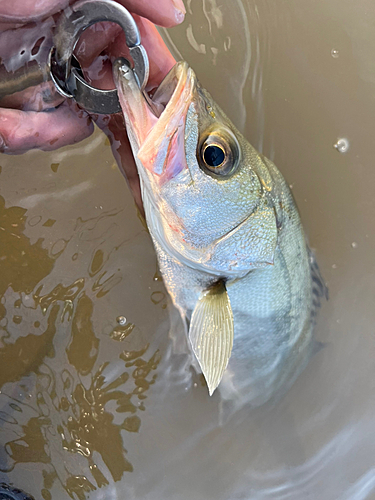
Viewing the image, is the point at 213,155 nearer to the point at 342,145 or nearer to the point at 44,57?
the point at 44,57

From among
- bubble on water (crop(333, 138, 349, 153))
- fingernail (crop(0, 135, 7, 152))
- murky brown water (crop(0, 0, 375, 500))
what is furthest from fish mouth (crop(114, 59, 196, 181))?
bubble on water (crop(333, 138, 349, 153))

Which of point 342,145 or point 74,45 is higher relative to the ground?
point 74,45

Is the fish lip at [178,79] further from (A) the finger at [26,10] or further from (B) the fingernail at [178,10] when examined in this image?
(A) the finger at [26,10]

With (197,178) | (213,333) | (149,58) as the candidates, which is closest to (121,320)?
(213,333)

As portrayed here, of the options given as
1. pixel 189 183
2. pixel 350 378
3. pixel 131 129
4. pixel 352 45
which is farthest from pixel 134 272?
pixel 352 45

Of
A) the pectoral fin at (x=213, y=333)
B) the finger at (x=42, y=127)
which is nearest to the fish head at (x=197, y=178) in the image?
the pectoral fin at (x=213, y=333)

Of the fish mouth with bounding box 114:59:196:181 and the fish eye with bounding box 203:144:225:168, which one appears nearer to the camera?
the fish mouth with bounding box 114:59:196:181

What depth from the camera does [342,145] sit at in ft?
7.07

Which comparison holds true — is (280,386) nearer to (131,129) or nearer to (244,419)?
(244,419)

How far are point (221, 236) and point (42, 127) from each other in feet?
2.71

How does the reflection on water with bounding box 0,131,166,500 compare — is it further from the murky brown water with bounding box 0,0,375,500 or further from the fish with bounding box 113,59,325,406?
the fish with bounding box 113,59,325,406

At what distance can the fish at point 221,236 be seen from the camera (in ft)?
3.96

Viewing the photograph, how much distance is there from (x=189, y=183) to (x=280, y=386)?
1417 mm

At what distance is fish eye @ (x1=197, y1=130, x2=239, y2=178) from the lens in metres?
1.29
